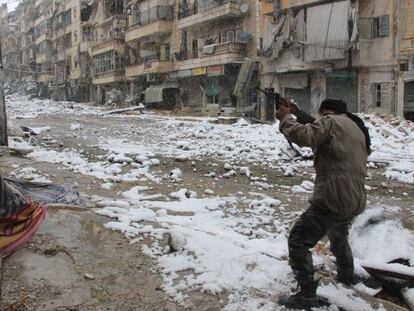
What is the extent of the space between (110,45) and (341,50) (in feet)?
93.4

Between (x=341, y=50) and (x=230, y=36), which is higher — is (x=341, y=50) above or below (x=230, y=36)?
below

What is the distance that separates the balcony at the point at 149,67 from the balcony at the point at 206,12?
3.08m

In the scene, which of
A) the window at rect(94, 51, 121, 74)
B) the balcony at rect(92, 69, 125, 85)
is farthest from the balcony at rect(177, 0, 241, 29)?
the window at rect(94, 51, 121, 74)

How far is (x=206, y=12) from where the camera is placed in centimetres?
2923

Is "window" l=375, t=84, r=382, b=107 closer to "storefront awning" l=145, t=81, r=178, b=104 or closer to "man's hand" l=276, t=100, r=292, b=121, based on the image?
"storefront awning" l=145, t=81, r=178, b=104

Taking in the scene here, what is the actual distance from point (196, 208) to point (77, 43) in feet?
174

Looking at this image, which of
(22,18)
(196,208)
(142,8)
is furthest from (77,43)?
(196,208)

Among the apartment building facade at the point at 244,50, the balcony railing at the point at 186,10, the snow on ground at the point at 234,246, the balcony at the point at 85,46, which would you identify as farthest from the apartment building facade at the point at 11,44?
the snow on ground at the point at 234,246

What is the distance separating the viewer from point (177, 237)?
4422 millimetres

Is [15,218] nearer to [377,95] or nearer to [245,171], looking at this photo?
[245,171]

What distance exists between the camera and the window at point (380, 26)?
64.1 feet

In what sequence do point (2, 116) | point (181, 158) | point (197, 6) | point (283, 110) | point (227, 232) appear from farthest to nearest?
point (197, 6) → point (181, 158) → point (2, 116) → point (227, 232) → point (283, 110)

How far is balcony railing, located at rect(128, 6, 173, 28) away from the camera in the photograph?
35.0m

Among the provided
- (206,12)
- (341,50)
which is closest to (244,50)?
(206,12)
